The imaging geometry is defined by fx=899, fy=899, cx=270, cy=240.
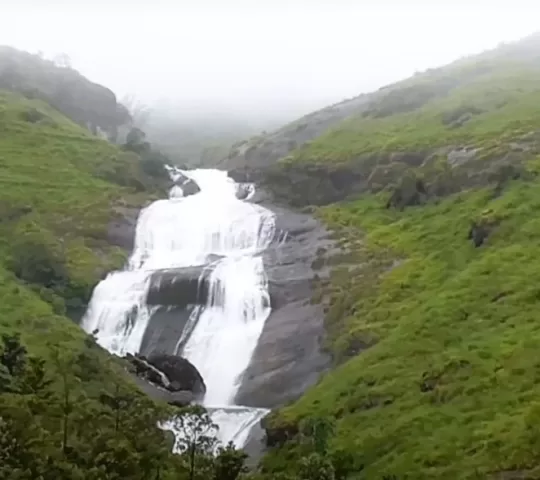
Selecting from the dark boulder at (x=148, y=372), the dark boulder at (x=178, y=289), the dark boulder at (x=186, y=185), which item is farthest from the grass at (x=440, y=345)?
the dark boulder at (x=186, y=185)

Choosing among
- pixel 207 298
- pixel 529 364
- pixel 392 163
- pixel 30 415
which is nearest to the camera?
pixel 30 415

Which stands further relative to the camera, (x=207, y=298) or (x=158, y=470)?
(x=207, y=298)

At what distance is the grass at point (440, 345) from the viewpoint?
3916 centimetres

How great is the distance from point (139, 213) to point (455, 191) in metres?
31.5

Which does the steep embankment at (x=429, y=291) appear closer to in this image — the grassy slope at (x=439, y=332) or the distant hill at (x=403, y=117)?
the grassy slope at (x=439, y=332)

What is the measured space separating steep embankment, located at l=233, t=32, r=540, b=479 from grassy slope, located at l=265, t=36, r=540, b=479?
4.2 inches

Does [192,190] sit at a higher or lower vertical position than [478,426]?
higher

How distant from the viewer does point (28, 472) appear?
2603 cm

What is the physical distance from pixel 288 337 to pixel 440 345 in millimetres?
13622

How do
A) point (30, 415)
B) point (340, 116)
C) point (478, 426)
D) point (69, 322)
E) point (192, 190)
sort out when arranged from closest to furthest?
point (30, 415) → point (478, 426) → point (69, 322) → point (192, 190) → point (340, 116)

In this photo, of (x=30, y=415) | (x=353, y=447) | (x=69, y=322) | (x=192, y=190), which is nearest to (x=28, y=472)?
(x=30, y=415)

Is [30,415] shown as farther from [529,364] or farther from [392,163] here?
[392,163]

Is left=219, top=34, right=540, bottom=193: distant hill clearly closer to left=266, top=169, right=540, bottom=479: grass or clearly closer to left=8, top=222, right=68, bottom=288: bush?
left=266, top=169, right=540, bottom=479: grass

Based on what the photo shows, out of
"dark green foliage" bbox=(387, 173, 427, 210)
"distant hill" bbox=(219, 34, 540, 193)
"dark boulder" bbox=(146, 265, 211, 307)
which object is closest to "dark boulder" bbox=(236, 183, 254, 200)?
"distant hill" bbox=(219, 34, 540, 193)
